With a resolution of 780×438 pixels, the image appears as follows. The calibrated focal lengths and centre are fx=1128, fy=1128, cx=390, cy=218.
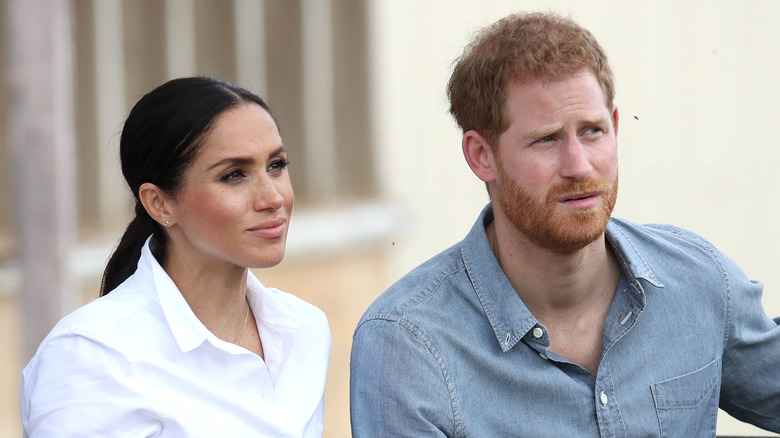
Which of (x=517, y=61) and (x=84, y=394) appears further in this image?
(x=517, y=61)

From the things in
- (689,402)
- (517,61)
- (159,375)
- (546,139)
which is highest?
(517,61)

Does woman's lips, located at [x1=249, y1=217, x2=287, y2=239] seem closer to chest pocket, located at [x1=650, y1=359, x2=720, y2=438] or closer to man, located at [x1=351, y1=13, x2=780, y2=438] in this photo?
man, located at [x1=351, y1=13, x2=780, y2=438]

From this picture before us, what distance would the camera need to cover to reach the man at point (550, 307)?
1925 millimetres

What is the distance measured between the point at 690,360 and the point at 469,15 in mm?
3791

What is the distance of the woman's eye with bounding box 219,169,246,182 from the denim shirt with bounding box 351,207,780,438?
0.33 meters

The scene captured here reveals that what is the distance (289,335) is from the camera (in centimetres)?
211

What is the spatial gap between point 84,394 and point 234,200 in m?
0.40

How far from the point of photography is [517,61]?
6.55ft

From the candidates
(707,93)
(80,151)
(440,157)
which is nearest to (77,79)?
(80,151)

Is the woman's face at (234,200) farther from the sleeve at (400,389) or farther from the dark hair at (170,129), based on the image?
the sleeve at (400,389)

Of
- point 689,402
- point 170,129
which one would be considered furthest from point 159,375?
point 689,402

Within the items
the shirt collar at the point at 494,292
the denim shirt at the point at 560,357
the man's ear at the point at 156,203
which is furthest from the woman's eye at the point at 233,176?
the shirt collar at the point at 494,292

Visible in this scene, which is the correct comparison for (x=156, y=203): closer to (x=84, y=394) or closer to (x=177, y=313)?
(x=177, y=313)

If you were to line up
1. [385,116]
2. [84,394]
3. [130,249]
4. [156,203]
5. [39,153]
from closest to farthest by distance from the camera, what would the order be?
1. [84,394]
2. [156,203]
3. [130,249]
4. [39,153]
5. [385,116]
